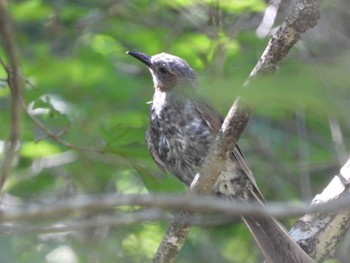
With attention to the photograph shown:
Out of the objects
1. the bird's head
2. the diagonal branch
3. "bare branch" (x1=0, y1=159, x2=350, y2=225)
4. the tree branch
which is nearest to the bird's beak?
the bird's head

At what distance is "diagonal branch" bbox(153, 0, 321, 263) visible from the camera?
2.49 m

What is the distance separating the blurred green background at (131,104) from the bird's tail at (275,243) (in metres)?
0.53

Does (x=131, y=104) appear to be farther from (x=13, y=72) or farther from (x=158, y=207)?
(x=158, y=207)

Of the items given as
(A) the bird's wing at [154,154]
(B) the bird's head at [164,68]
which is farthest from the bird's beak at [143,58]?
(A) the bird's wing at [154,154]

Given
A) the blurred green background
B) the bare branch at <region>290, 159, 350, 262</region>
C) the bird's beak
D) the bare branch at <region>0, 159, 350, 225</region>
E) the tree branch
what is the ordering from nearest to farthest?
the bare branch at <region>0, 159, 350, 225</region> < the tree branch < the bare branch at <region>290, 159, 350, 262</region> < the blurred green background < the bird's beak

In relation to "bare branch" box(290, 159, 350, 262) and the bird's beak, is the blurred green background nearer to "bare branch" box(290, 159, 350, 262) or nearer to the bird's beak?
the bird's beak

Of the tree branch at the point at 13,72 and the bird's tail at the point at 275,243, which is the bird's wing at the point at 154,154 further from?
the tree branch at the point at 13,72

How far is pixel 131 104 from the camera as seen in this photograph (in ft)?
18.2

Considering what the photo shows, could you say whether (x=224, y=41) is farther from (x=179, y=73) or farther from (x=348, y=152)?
(x=348, y=152)

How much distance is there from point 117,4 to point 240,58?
2.95 feet

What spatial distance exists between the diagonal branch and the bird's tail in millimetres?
439

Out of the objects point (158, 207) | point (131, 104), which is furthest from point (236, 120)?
point (131, 104)

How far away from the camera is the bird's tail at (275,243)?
3.78m

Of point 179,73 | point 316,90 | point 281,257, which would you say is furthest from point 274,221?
point 316,90
